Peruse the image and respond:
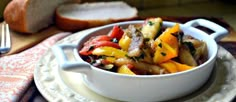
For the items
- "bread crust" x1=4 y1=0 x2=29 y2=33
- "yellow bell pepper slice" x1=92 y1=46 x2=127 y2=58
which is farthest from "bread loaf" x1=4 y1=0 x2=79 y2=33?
"yellow bell pepper slice" x1=92 y1=46 x2=127 y2=58

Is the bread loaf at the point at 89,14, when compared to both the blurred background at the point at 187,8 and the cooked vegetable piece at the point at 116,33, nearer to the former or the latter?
the blurred background at the point at 187,8

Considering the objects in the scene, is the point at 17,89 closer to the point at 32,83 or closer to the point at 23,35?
the point at 32,83

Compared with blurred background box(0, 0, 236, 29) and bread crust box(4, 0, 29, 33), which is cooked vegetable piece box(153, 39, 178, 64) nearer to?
bread crust box(4, 0, 29, 33)

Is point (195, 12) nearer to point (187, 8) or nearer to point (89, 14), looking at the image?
point (187, 8)

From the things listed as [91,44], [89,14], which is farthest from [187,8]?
[91,44]

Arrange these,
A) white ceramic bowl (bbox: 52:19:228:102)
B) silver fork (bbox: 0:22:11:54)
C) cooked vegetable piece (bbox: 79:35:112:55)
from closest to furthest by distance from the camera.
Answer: white ceramic bowl (bbox: 52:19:228:102)
cooked vegetable piece (bbox: 79:35:112:55)
silver fork (bbox: 0:22:11:54)

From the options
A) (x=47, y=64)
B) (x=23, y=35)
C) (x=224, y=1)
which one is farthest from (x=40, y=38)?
(x=224, y=1)
